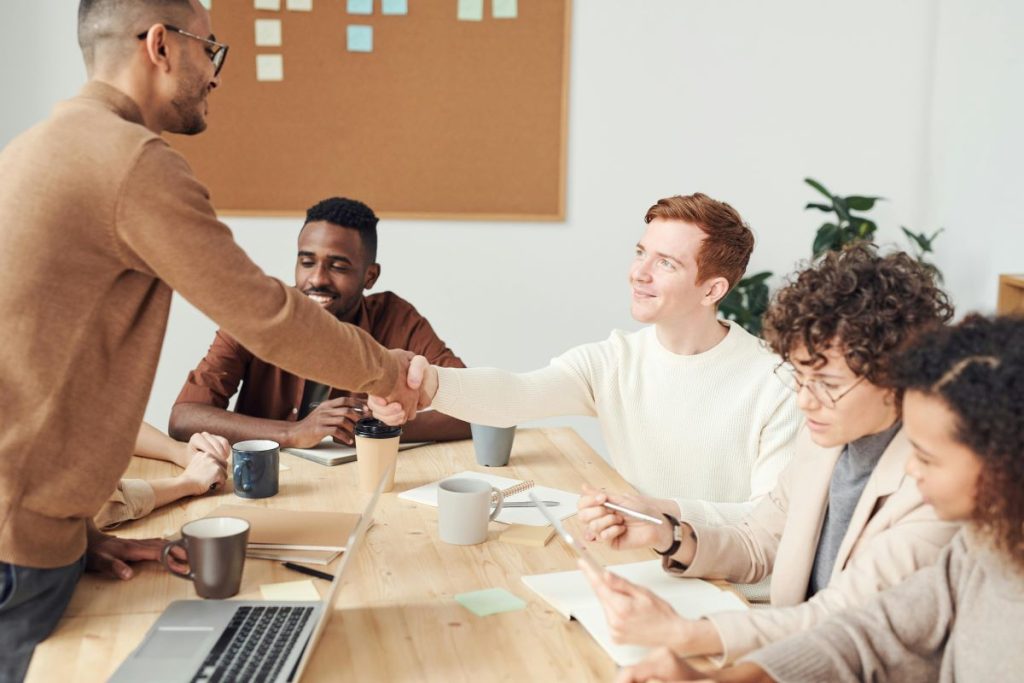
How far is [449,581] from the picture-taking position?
4.50 ft

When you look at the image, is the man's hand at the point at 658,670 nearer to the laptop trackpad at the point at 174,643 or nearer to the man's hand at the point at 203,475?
the laptop trackpad at the point at 174,643

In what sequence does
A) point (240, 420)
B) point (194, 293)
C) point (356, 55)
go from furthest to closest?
1. point (356, 55)
2. point (240, 420)
3. point (194, 293)

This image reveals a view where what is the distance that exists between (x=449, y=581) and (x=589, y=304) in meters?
2.63

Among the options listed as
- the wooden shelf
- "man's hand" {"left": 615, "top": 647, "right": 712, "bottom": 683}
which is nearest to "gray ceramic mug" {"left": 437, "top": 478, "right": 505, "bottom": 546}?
"man's hand" {"left": 615, "top": 647, "right": 712, "bottom": 683}

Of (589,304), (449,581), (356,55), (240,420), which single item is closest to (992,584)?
(449,581)

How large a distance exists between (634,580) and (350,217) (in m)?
1.46

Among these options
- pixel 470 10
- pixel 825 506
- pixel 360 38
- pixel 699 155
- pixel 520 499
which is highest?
pixel 470 10

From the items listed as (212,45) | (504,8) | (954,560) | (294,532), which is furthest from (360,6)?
(954,560)

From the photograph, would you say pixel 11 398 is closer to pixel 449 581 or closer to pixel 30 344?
pixel 30 344

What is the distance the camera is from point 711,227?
6.56 feet

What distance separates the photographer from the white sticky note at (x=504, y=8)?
3.66 m

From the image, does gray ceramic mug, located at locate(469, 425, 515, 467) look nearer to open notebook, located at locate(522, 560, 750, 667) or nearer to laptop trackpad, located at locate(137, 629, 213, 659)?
open notebook, located at locate(522, 560, 750, 667)

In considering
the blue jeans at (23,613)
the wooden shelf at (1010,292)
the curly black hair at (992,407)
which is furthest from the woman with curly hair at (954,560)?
the wooden shelf at (1010,292)

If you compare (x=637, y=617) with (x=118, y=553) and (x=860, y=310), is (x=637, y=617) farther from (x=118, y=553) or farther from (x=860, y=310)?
(x=118, y=553)
